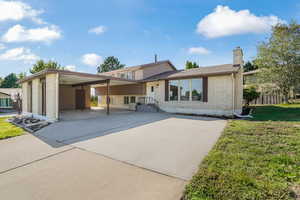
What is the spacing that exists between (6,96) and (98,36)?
19.4 meters

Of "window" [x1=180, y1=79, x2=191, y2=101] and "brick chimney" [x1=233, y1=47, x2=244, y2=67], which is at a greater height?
"brick chimney" [x1=233, y1=47, x2=244, y2=67]

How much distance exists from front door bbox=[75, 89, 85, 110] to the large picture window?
36.5ft

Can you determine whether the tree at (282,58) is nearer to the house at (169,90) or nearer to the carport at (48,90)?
the house at (169,90)

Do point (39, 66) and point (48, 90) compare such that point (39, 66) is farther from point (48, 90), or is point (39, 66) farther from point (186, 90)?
point (186, 90)

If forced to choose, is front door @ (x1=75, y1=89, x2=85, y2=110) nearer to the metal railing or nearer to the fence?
the metal railing

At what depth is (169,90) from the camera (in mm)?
12711

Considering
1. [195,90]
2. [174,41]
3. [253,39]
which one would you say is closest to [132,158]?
[195,90]

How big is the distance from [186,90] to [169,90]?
1.58 m

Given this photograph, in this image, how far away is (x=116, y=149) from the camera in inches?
163

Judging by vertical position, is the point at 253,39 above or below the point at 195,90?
above

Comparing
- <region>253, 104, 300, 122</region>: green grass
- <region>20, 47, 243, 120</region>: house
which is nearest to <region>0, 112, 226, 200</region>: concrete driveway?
<region>20, 47, 243, 120</region>: house

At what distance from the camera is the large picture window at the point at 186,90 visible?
11.2m

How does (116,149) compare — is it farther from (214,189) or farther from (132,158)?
(214,189)

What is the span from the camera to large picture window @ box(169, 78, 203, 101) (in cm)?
1116
